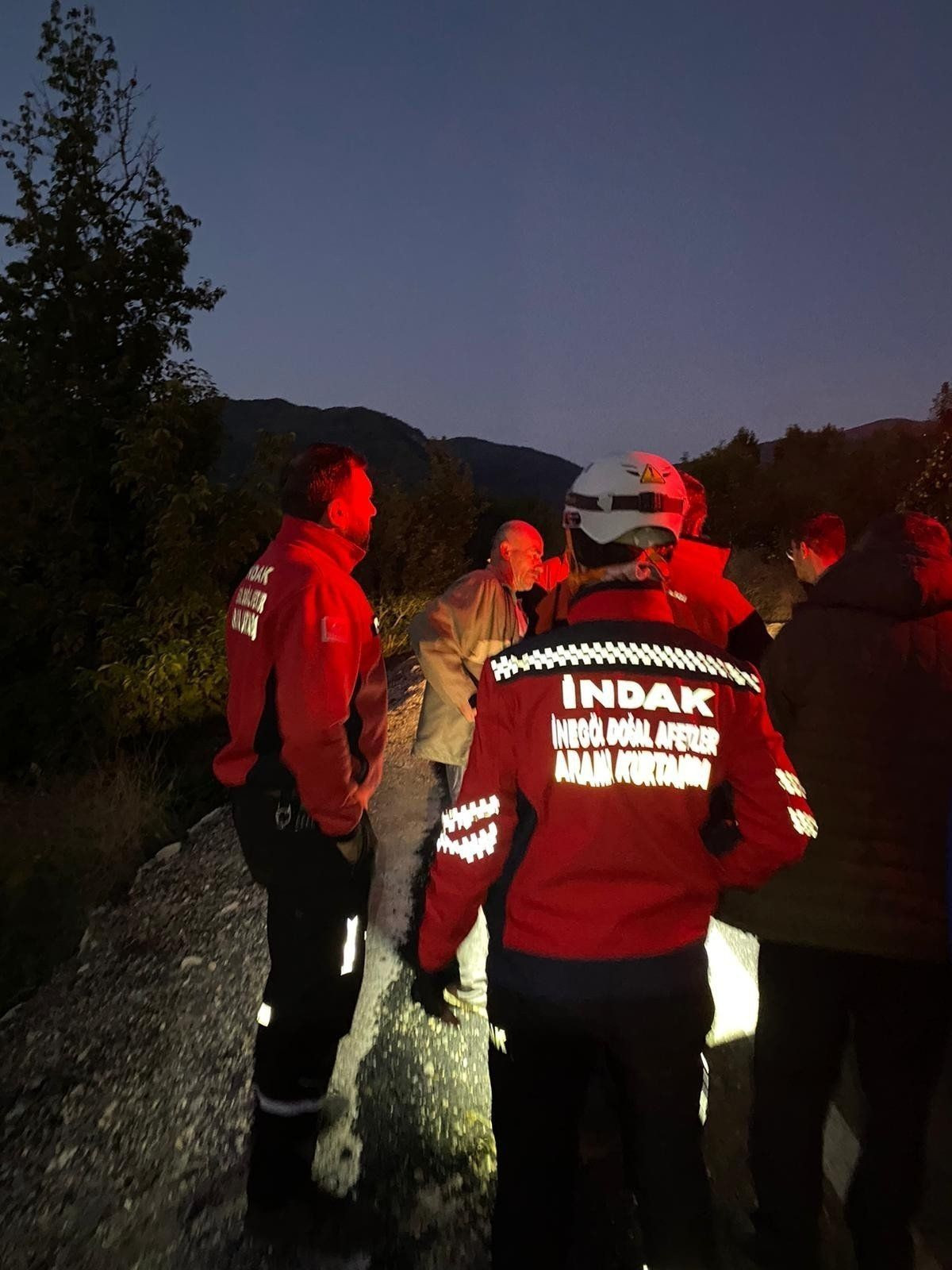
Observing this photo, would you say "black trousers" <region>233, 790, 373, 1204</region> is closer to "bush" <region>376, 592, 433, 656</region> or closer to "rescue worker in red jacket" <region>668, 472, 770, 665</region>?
"rescue worker in red jacket" <region>668, 472, 770, 665</region>

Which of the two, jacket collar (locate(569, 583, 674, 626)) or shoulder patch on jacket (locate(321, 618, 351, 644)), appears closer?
jacket collar (locate(569, 583, 674, 626))

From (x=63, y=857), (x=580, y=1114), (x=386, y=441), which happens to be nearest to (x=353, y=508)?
(x=580, y=1114)

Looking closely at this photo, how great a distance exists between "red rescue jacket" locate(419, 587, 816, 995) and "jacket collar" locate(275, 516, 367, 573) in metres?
0.93

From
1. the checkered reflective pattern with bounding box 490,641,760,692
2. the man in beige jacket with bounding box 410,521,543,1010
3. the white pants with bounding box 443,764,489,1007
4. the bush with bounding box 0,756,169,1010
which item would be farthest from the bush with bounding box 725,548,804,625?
the checkered reflective pattern with bounding box 490,641,760,692

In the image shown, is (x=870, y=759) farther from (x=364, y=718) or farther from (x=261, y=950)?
(x=261, y=950)

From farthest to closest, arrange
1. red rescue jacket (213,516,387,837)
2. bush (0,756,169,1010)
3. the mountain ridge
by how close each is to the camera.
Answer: the mountain ridge, bush (0,756,169,1010), red rescue jacket (213,516,387,837)

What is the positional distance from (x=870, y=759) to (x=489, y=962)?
115 centimetres

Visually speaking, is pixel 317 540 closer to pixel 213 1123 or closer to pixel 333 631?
pixel 333 631

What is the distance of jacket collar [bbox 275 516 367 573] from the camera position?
2445 millimetres

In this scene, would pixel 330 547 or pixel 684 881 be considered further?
pixel 330 547

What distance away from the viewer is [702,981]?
5.70 feet

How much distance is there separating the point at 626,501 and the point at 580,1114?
1363mm

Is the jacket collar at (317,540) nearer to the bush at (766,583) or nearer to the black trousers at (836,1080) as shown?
the black trousers at (836,1080)

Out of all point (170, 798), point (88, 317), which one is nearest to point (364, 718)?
point (170, 798)
